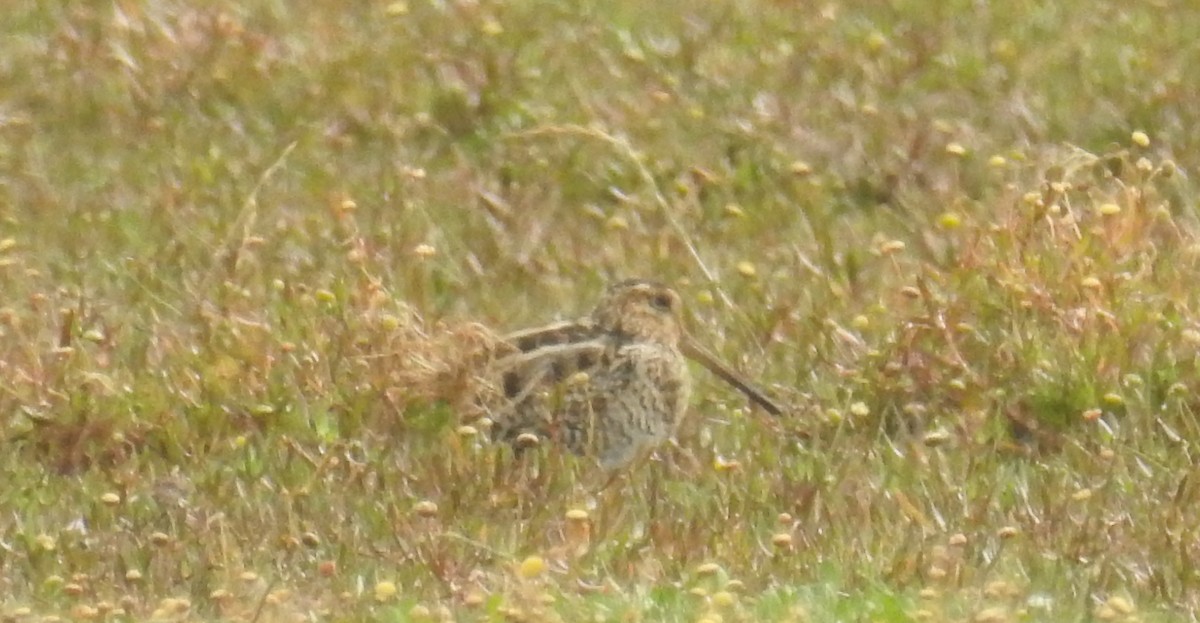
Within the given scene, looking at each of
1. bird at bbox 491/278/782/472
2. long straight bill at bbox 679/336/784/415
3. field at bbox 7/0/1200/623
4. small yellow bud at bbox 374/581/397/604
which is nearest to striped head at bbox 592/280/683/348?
bird at bbox 491/278/782/472

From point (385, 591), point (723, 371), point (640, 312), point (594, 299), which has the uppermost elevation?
point (385, 591)

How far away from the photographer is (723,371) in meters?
8.84

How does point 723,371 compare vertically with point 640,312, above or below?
below

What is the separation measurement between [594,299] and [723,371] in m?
1.42

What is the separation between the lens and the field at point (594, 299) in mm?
7078

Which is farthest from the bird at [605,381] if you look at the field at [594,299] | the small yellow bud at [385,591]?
the small yellow bud at [385,591]

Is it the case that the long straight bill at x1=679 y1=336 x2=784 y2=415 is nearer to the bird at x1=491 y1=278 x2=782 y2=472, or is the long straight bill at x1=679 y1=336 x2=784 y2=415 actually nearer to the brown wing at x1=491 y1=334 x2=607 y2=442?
the bird at x1=491 y1=278 x2=782 y2=472

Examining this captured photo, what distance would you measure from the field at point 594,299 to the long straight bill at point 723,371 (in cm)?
7

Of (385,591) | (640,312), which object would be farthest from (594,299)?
(385,591)

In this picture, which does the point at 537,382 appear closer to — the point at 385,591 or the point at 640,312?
the point at 640,312

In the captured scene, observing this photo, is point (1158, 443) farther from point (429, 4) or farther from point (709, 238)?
Answer: point (429, 4)

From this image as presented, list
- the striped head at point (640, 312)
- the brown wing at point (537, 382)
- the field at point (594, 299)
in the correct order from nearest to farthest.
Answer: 1. the field at point (594, 299)
2. the brown wing at point (537, 382)
3. the striped head at point (640, 312)

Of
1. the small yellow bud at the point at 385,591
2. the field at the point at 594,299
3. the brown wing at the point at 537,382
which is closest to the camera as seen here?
the small yellow bud at the point at 385,591

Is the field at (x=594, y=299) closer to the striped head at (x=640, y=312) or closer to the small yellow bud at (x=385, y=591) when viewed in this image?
the small yellow bud at (x=385, y=591)
